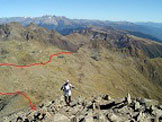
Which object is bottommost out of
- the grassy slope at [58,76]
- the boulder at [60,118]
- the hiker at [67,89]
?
the grassy slope at [58,76]

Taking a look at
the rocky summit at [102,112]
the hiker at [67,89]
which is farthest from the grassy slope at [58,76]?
the hiker at [67,89]

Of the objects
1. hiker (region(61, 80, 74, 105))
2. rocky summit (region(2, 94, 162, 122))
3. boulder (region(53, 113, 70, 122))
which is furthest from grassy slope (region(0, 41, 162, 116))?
boulder (region(53, 113, 70, 122))

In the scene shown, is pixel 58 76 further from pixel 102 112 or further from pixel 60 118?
pixel 60 118

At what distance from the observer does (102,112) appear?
25922mm

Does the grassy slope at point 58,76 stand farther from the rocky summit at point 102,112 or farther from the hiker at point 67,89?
the hiker at point 67,89

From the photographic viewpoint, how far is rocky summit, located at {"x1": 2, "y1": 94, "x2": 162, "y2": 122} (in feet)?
76.8

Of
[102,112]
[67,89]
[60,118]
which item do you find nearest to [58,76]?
[67,89]

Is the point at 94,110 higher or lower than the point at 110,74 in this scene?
higher

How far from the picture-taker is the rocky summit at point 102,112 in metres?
23.4

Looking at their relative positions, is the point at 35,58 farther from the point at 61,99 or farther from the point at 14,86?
the point at 61,99

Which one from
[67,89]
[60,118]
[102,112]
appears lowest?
[60,118]

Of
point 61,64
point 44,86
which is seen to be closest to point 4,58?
point 61,64

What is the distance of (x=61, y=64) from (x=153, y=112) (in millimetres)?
121188

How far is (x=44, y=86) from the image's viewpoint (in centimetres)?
8188
